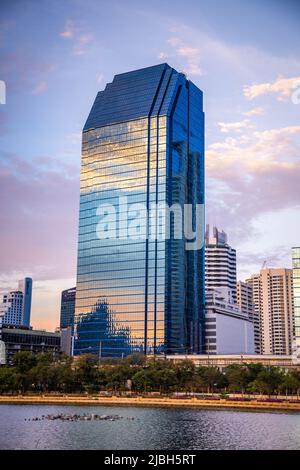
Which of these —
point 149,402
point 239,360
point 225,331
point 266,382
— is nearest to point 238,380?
point 266,382

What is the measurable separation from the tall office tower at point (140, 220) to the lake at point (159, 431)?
85170 millimetres

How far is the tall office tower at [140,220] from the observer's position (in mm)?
163000

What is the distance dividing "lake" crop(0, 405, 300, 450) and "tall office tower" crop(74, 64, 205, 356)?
8517 centimetres

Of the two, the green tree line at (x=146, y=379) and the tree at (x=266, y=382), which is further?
the green tree line at (x=146, y=379)

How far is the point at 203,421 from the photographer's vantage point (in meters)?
66.6

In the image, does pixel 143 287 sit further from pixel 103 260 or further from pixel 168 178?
pixel 168 178

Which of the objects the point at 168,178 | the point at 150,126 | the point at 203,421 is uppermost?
the point at 150,126

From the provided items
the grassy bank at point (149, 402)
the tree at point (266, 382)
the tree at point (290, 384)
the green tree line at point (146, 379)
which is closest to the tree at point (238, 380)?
the green tree line at point (146, 379)

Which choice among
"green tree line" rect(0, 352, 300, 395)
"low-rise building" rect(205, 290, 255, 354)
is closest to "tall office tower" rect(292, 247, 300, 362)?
"green tree line" rect(0, 352, 300, 395)

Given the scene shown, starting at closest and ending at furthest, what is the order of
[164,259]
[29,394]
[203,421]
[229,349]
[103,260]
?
[203,421] < [29,394] < [164,259] < [103,260] < [229,349]

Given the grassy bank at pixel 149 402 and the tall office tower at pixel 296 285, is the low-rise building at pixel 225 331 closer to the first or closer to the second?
the tall office tower at pixel 296 285
